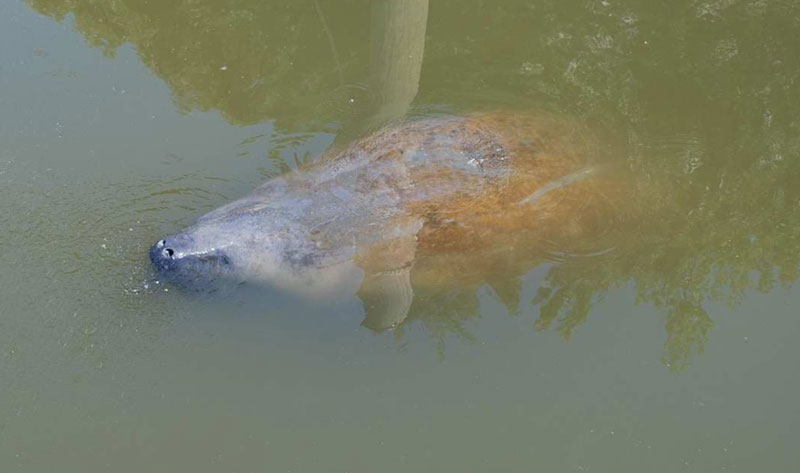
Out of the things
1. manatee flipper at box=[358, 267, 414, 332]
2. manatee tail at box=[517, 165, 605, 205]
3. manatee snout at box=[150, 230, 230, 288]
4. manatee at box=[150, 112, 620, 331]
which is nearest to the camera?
manatee snout at box=[150, 230, 230, 288]

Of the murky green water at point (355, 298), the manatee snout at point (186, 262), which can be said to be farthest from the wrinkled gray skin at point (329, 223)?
the murky green water at point (355, 298)

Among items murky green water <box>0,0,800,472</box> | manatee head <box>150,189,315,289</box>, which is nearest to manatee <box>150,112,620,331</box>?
manatee head <box>150,189,315,289</box>

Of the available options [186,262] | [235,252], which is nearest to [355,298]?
[235,252]

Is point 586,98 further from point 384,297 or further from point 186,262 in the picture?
point 186,262

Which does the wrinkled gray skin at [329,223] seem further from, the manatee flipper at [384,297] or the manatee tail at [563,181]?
the manatee tail at [563,181]

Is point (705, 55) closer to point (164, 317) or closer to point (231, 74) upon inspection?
point (231, 74)

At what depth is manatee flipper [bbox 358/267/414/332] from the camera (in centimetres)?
537

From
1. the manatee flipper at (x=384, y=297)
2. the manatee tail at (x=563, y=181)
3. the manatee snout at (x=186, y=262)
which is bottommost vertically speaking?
the manatee flipper at (x=384, y=297)

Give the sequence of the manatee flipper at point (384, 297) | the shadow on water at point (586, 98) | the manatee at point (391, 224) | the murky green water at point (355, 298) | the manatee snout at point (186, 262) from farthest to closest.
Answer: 1. the shadow on water at point (586, 98)
2. the manatee flipper at point (384, 297)
3. the manatee at point (391, 224)
4. the manatee snout at point (186, 262)
5. the murky green water at point (355, 298)

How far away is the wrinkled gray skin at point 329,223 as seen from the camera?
521cm

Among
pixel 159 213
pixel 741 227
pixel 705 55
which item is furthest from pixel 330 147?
pixel 705 55

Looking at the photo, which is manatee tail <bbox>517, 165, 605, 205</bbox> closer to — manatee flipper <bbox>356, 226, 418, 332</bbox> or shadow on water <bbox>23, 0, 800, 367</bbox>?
shadow on water <bbox>23, 0, 800, 367</bbox>

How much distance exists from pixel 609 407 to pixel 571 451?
450mm

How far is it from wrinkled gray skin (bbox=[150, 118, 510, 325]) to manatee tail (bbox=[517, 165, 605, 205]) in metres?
0.25
